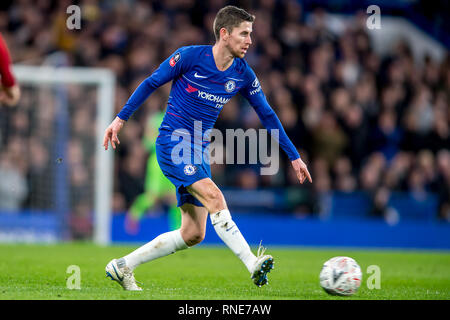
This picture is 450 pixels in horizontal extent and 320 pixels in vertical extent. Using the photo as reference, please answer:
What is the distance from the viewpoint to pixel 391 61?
17.5 m

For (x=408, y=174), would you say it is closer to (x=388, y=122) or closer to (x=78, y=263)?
(x=388, y=122)

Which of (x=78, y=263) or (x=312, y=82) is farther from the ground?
(x=312, y=82)

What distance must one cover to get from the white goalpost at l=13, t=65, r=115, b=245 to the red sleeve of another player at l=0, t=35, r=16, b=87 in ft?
24.7

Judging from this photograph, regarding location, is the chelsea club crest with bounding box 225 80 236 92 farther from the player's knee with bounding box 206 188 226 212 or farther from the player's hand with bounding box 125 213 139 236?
A: the player's hand with bounding box 125 213 139 236

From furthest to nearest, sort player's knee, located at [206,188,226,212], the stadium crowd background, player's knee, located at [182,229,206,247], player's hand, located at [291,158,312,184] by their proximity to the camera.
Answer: the stadium crowd background → player's hand, located at [291,158,312,184] → player's knee, located at [182,229,206,247] → player's knee, located at [206,188,226,212]

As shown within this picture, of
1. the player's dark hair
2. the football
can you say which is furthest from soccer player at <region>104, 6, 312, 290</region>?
the football

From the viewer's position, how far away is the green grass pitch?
597cm

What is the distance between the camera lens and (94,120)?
14695 mm

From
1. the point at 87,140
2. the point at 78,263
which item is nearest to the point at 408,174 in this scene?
the point at 87,140

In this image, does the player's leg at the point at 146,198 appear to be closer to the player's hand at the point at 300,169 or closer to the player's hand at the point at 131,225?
the player's hand at the point at 131,225

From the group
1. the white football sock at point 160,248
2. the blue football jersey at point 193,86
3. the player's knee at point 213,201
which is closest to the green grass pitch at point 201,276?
the white football sock at point 160,248

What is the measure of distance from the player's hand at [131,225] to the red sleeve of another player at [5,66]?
7868 mm

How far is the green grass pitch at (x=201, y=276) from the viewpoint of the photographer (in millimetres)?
5969
